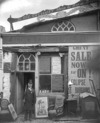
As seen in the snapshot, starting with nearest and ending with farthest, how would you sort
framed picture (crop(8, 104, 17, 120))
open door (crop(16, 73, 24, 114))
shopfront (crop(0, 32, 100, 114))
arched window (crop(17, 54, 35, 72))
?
framed picture (crop(8, 104, 17, 120)) < shopfront (crop(0, 32, 100, 114)) < arched window (crop(17, 54, 35, 72)) < open door (crop(16, 73, 24, 114))

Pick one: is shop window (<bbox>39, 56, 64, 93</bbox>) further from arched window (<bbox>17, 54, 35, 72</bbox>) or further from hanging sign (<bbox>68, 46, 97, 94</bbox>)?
hanging sign (<bbox>68, 46, 97, 94</bbox>)

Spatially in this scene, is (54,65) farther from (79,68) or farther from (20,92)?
(20,92)

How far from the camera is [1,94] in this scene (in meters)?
12.3

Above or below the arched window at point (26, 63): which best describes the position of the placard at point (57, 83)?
below

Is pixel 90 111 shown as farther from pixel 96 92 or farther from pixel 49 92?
pixel 49 92

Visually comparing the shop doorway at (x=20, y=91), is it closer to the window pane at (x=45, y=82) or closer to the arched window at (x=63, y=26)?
the window pane at (x=45, y=82)

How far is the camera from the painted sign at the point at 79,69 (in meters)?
12.0

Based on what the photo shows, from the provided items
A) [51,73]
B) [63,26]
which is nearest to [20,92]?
[51,73]

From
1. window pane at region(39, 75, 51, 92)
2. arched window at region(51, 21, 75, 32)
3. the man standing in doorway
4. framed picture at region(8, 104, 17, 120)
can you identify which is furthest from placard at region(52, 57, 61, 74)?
framed picture at region(8, 104, 17, 120)

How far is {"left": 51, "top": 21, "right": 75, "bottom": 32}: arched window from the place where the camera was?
12.4 m

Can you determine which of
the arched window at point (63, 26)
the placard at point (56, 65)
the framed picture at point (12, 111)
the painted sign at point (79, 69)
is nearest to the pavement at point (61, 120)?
the framed picture at point (12, 111)

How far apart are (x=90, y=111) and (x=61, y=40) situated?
2347 mm

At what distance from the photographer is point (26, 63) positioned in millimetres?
12695

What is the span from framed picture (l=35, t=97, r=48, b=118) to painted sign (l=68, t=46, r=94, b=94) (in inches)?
35.5
